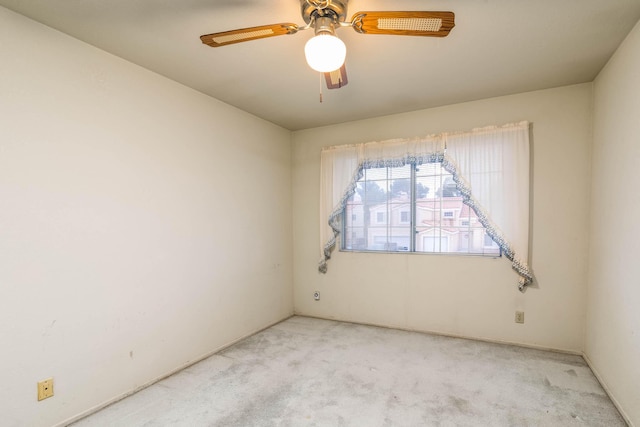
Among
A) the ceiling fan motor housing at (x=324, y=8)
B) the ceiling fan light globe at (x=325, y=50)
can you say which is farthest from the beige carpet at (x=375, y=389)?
the ceiling fan motor housing at (x=324, y=8)

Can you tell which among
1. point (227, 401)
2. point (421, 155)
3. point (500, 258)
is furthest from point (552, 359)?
point (227, 401)

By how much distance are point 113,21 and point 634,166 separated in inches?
130

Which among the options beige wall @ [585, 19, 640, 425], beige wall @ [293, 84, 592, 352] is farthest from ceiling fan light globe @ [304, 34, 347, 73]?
beige wall @ [293, 84, 592, 352]

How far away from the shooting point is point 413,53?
2250 millimetres

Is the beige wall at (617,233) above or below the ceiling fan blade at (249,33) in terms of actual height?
below

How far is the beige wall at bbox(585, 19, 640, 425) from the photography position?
193 centimetres

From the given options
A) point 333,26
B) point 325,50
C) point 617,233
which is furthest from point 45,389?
point 617,233

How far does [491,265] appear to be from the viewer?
317 cm

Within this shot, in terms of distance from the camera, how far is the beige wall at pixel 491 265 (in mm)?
2861

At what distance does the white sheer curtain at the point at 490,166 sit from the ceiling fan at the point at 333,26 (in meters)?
1.94

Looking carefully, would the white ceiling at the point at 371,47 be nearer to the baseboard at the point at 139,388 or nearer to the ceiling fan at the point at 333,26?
the ceiling fan at the point at 333,26

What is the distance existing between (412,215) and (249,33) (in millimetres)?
2606

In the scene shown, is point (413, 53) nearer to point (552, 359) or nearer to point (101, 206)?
point (101, 206)

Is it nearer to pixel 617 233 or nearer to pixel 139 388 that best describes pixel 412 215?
pixel 617 233
